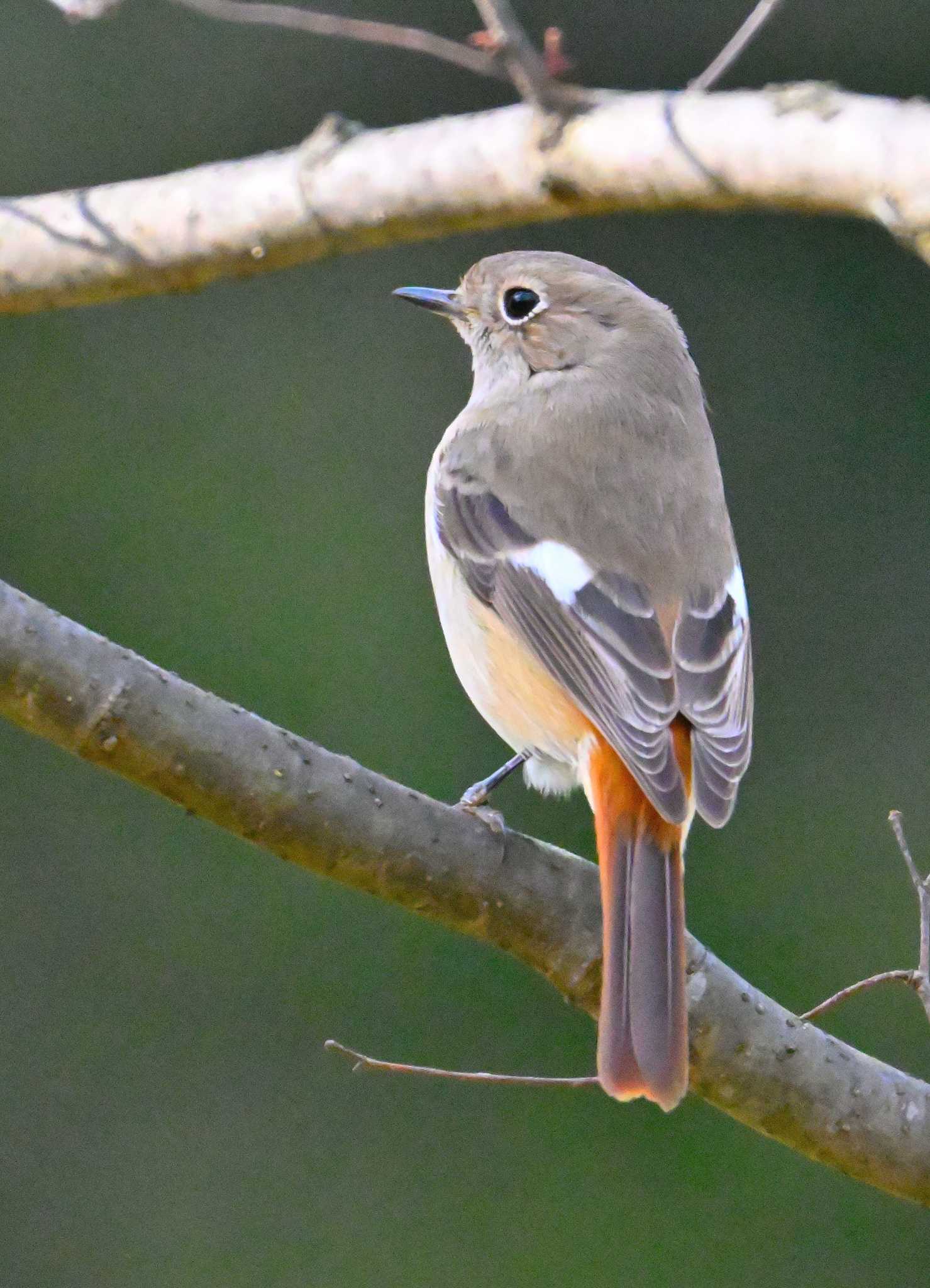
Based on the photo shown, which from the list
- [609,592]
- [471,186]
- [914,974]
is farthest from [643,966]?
[471,186]

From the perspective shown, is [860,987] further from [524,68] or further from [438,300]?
[438,300]

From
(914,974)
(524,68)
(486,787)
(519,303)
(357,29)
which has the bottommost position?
(914,974)

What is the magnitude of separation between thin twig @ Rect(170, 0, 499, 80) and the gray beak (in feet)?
2.87

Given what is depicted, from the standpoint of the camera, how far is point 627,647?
295 cm

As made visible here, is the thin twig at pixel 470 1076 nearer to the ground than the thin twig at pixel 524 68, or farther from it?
nearer to the ground

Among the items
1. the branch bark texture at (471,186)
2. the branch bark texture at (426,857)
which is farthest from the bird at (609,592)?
the branch bark texture at (471,186)

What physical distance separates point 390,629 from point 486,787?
373cm

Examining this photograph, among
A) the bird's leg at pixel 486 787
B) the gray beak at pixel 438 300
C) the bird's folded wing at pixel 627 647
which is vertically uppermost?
the gray beak at pixel 438 300

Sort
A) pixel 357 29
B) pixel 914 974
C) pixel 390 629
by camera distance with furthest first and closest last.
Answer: pixel 390 629 < pixel 357 29 < pixel 914 974

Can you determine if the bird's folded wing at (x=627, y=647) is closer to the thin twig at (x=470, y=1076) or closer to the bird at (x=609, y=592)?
the bird at (x=609, y=592)

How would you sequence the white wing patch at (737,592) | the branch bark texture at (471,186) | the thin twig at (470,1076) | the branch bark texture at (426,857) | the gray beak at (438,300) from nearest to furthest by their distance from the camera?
1. the branch bark texture at (471,186)
2. the branch bark texture at (426,857)
3. the thin twig at (470,1076)
4. the white wing patch at (737,592)
5. the gray beak at (438,300)

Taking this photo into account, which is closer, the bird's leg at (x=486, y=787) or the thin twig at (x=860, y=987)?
the thin twig at (x=860, y=987)

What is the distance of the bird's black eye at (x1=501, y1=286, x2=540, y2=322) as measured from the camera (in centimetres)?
368

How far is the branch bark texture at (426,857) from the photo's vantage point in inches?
84.1
